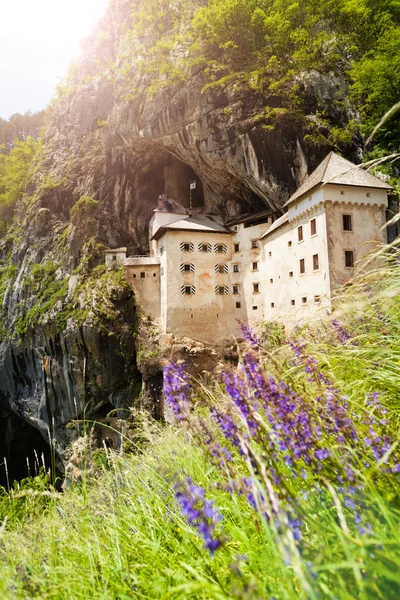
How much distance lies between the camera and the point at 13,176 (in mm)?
43875

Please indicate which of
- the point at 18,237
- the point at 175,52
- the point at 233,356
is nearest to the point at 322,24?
the point at 175,52

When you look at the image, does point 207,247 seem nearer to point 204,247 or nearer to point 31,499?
point 204,247

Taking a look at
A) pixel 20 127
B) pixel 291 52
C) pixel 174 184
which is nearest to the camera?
pixel 291 52

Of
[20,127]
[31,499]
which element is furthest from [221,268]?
[20,127]

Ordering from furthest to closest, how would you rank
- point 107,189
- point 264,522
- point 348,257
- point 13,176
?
point 13,176
point 107,189
point 348,257
point 264,522

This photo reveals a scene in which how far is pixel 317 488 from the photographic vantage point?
4.48ft

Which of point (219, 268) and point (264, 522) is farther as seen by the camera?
point (219, 268)

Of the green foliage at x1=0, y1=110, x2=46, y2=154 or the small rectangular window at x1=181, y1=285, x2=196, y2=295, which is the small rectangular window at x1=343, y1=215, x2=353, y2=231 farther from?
the green foliage at x1=0, y1=110, x2=46, y2=154

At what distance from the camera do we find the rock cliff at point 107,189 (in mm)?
23391

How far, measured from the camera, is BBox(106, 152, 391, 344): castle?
60.7 feet

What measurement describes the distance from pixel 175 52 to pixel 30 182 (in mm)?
22546

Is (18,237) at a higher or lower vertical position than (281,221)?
higher

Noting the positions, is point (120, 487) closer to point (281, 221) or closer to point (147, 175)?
point (281, 221)

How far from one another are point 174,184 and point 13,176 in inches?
950
